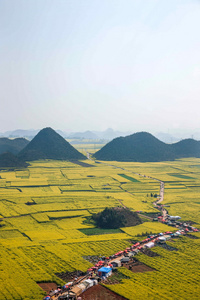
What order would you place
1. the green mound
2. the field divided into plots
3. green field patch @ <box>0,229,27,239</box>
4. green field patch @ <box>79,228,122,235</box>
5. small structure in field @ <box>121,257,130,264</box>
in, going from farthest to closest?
the green mound → green field patch @ <box>79,228,122,235</box> → green field patch @ <box>0,229,27,239</box> → small structure in field @ <box>121,257,130,264</box> → the field divided into plots

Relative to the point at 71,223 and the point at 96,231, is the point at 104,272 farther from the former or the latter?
the point at 71,223

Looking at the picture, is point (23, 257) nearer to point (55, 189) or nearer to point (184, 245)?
point (184, 245)

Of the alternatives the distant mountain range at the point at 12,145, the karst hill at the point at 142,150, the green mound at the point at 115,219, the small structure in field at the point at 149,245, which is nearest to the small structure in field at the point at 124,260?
the small structure in field at the point at 149,245

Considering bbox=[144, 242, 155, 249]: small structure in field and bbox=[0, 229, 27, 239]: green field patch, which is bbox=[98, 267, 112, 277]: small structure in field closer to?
bbox=[144, 242, 155, 249]: small structure in field

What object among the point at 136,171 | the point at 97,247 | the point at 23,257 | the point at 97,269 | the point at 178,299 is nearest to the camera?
the point at 178,299

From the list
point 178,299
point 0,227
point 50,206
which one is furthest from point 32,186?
point 178,299

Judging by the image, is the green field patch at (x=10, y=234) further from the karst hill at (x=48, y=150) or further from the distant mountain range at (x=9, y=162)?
the karst hill at (x=48, y=150)

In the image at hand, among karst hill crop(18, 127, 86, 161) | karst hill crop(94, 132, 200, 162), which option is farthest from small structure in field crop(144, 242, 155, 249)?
karst hill crop(94, 132, 200, 162)
